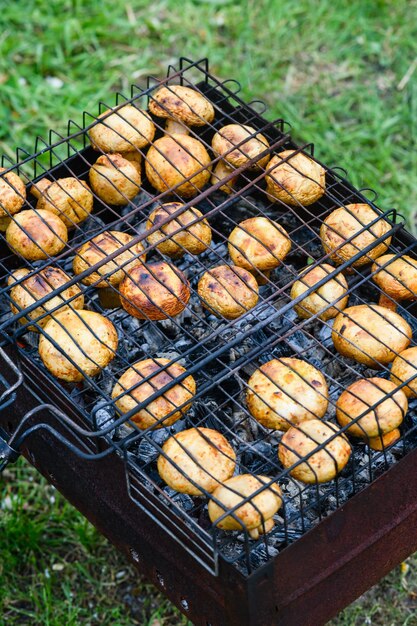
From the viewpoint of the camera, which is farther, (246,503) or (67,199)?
(67,199)

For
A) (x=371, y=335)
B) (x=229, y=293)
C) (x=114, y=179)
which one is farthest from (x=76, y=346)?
(x=371, y=335)

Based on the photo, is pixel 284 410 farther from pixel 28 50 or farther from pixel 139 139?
pixel 28 50

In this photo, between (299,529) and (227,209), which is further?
(227,209)

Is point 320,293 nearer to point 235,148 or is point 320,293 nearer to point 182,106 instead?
point 235,148

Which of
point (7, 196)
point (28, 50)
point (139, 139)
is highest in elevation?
point (139, 139)

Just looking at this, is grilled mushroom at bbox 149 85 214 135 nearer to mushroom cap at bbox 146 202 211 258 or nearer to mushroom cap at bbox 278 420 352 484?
mushroom cap at bbox 146 202 211 258

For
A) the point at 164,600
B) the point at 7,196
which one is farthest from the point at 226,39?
the point at 164,600
